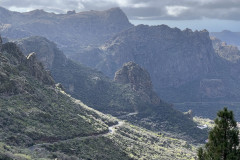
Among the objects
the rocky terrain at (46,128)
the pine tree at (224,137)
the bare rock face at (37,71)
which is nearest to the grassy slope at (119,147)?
the rocky terrain at (46,128)

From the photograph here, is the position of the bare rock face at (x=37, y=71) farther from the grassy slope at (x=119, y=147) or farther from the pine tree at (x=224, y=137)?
the pine tree at (x=224, y=137)

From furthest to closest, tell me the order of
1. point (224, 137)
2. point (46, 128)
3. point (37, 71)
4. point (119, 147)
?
point (37, 71) → point (119, 147) → point (46, 128) → point (224, 137)

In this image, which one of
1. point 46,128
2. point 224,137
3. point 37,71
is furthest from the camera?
point 37,71

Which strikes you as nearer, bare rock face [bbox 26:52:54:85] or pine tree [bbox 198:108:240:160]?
pine tree [bbox 198:108:240:160]

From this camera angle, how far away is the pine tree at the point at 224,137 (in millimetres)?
53281

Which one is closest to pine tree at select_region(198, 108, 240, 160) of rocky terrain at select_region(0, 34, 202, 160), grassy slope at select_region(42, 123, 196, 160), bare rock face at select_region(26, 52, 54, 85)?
rocky terrain at select_region(0, 34, 202, 160)

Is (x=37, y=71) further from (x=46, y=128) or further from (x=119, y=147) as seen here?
(x=46, y=128)

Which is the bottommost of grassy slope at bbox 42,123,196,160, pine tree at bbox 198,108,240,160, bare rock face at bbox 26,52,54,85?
grassy slope at bbox 42,123,196,160

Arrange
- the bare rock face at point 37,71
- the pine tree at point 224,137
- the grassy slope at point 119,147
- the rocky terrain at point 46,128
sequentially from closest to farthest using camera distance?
the pine tree at point 224,137, the rocky terrain at point 46,128, the grassy slope at point 119,147, the bare rock face at point 37,71

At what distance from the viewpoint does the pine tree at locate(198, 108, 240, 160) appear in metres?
53.3

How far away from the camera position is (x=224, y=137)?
53938 mm

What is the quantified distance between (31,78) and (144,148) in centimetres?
5640

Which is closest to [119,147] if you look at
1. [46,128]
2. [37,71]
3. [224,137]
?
[46,128]

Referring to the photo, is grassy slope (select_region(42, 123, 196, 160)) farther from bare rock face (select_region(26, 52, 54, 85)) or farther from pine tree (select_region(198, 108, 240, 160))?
pine tree (select_region(198, 108, 240, 160))
